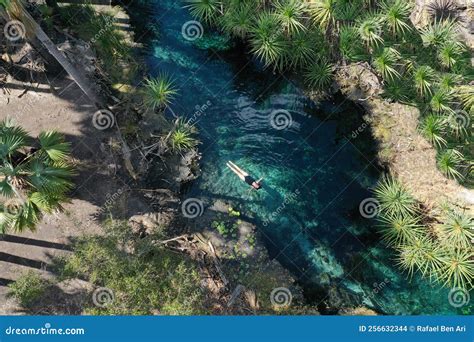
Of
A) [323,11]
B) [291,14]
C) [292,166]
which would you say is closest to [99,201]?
[292,166]

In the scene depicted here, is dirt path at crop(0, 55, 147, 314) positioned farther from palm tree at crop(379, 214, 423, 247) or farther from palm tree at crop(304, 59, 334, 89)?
palm tree at crop(379, 214, 423, 247)

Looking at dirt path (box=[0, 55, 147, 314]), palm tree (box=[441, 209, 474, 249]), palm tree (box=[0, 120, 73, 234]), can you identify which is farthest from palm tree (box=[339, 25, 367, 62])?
palm tree (box=[0, 120, 73, 234])

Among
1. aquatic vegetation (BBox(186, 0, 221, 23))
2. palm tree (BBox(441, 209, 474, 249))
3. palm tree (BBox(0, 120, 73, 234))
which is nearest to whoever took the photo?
palm tree (BBox(0, 120, 73, 234))

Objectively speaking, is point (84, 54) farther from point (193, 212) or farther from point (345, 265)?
point (345, 265)

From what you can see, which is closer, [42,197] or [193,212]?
[42,197]

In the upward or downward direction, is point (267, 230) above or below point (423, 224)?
below

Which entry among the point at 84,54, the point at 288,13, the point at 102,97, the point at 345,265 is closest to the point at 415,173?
the point at 345,265
